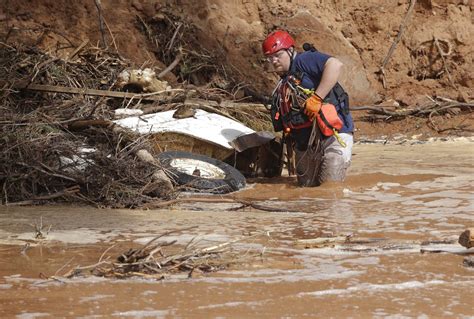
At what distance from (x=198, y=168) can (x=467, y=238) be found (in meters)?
3.88

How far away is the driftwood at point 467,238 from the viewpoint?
4754 millimetres

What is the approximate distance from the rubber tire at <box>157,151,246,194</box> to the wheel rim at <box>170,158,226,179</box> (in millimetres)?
25

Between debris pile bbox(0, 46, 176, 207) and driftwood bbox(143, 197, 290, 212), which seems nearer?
driftwood bbox(143, 197, 290, 212)

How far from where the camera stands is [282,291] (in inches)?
166

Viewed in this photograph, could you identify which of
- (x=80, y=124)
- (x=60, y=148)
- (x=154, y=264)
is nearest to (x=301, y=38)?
(x=80, y=124)

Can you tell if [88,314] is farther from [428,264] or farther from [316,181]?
[316,181]

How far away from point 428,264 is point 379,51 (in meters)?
10.4

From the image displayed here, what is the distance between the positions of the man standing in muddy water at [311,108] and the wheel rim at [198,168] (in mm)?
658

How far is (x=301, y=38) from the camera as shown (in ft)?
45.5

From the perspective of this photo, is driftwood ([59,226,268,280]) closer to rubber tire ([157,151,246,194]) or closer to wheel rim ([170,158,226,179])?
rubber tire ([157,151,246,194])

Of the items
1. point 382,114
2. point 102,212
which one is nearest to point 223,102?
point 102,212

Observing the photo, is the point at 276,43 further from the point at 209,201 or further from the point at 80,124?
the point at 209,201

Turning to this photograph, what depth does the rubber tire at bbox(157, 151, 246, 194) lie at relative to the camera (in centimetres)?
784

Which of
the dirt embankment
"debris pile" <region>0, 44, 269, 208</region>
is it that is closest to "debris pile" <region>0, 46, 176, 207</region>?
"debris pile" <region>0, 44, 269, 208</region>
